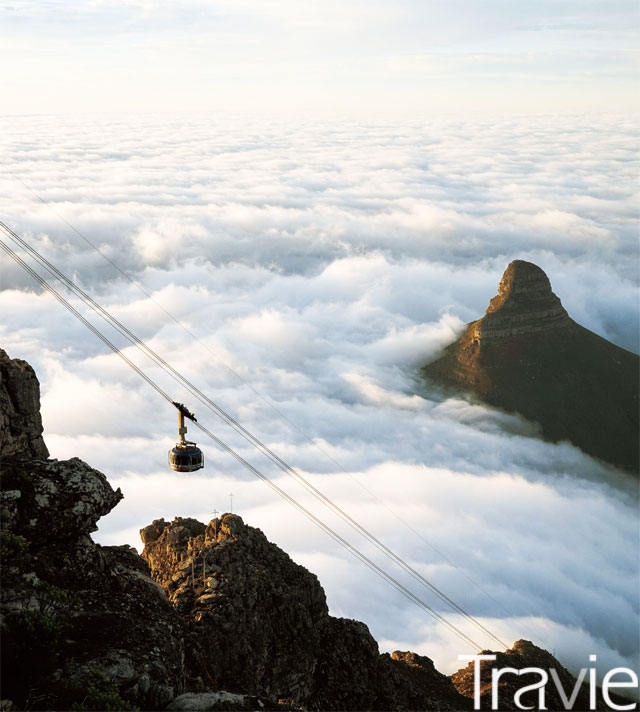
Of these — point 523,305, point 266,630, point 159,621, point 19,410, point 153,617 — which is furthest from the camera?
point 523,305

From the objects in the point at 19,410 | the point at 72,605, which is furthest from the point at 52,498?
the point at 19,410

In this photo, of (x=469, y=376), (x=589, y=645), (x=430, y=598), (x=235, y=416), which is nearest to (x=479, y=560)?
(x=430, y=598)

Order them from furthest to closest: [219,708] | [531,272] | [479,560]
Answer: [531,272]
[479,560]
[219,708]

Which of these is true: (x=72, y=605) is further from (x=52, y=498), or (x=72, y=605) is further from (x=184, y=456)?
(x=184, y=456)

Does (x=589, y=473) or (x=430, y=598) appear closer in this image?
(x=430, y=598)

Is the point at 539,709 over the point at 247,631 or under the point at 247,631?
under

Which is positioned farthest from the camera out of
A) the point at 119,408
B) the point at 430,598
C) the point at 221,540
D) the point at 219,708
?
the point at 119,408

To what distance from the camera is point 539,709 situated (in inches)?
1372

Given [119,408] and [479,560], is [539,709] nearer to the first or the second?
[479,560]

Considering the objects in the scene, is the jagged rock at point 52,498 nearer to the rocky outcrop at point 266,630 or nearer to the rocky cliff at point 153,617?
the rocky cliff at point 153,617

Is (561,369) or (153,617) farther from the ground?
(153,617)

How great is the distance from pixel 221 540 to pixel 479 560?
84639mm

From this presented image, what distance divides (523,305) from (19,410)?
330 feet

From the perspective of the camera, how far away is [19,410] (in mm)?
25281
